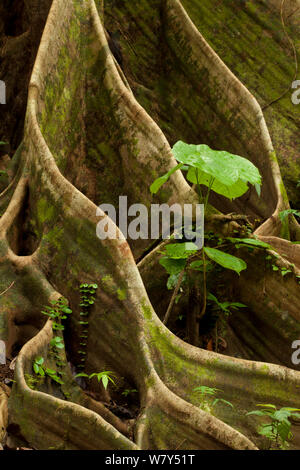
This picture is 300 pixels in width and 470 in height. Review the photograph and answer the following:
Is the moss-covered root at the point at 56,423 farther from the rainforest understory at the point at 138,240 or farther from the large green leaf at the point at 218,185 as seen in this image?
the large green leaf at the point at 218,185

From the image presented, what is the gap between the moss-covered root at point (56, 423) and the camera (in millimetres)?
3523

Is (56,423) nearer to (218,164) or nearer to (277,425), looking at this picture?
(277,425)

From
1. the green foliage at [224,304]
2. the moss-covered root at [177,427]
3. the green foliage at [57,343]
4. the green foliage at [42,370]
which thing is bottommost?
the moss-covered root at [177,427]

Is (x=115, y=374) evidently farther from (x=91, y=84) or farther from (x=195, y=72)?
(x=195, y=72)

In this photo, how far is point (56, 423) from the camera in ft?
12.1

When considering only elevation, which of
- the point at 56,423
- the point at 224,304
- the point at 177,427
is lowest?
the point at 177,427

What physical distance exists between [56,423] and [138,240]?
8.40 ft

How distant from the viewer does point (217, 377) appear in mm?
4340

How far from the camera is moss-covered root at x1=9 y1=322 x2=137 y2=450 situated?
11.6 ft

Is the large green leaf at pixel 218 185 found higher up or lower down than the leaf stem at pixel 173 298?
higher up

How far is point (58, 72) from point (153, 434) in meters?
3.83

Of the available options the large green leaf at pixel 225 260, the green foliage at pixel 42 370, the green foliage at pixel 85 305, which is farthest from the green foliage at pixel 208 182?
the green foliage at pixel 42 370

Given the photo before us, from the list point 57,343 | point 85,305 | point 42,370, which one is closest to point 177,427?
point 42,370

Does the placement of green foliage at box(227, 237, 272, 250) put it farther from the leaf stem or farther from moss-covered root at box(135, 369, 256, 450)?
moss-covered root at box(135, 369, 256, 450)
